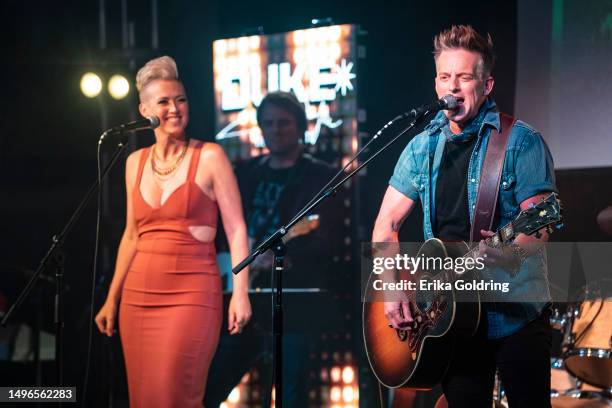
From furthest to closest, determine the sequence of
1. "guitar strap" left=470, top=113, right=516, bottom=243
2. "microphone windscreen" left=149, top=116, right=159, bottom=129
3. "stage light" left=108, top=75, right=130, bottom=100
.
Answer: "stage light" left=108, top=75, right=130, bottom=100
"microphone windscreen" left=149, top=116, right=159, bottom=129
"guitar strap" left=470, top=113, right=516, bottom=243

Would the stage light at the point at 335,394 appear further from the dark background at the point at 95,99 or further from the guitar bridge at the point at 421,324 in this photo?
the guitar bridge at the point at 421,324

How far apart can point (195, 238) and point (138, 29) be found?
1664mm

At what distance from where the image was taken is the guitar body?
2.97 metres

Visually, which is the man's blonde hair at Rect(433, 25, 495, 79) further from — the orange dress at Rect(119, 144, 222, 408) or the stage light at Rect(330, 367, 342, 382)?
the stage light at Rect(330, 367, 342, 382)

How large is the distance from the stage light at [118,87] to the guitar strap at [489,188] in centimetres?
291

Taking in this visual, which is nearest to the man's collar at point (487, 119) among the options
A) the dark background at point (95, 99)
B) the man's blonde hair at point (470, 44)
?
the man's blonde hair at point (470, 44)

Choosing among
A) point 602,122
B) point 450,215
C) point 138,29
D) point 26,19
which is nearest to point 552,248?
point 602,122

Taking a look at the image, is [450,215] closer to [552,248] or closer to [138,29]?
[552,248]

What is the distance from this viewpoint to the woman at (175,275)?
4.53m

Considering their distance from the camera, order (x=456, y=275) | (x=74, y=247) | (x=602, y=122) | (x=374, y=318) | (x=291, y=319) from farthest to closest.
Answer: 1. (x=74, y=247)
2. (x=291, y=319)
3. (x=602, y=122)
4. (x=374, y=318)
5. (x=456, y=275)

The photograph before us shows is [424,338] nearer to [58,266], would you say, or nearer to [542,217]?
[542,217]

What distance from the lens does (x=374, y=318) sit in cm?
365

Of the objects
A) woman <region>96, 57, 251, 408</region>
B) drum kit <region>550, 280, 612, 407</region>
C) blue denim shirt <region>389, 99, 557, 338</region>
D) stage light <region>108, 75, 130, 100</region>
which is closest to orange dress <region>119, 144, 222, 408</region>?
woman <region>96, 57, 251, 408</region>

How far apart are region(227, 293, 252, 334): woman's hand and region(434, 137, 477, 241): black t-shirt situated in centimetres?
161
